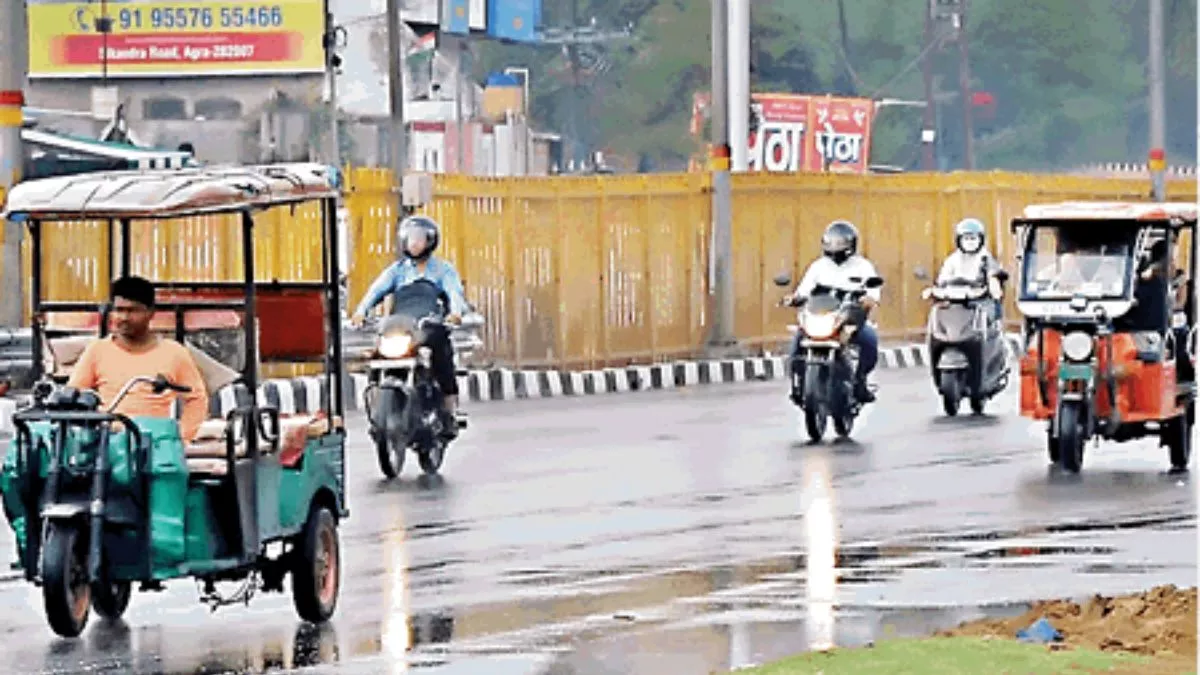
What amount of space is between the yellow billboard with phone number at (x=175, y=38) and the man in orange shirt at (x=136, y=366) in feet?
167

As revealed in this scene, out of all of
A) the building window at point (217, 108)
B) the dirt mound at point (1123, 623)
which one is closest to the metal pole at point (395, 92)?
the dirt mound at point (1123, 623)

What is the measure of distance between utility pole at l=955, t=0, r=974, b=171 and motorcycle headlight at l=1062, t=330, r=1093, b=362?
5233 cm

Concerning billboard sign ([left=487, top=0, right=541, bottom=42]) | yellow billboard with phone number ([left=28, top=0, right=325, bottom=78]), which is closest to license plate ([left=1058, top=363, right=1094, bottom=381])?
yellow billboard with phone number ([left=28, top=0, right=325, bottom=78])

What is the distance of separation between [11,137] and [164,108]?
3833cm

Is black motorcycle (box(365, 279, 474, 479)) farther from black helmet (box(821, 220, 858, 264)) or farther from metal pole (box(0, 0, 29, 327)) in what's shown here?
metal pole (box(0, 0, 29, 327))

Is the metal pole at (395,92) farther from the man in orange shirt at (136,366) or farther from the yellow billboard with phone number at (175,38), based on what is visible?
the yellow billboard with phone number at (175,38)

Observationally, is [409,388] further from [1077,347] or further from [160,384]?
[160,384]

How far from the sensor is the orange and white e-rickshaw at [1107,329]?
20188mm

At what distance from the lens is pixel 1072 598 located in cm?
1330

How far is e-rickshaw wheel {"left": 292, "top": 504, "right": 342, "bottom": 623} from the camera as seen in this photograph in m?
12.9

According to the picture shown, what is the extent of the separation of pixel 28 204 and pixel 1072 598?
4202mm

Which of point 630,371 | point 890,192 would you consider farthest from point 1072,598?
point 890,192

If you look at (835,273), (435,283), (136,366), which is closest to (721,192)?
(835,273)

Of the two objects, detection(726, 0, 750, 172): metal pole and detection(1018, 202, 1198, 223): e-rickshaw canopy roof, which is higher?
detection(726, 0, 750, 172): metal pole
